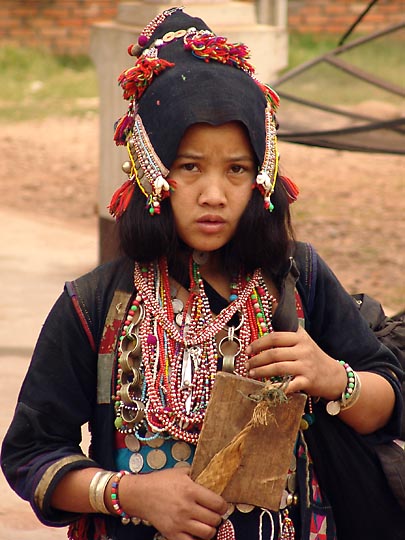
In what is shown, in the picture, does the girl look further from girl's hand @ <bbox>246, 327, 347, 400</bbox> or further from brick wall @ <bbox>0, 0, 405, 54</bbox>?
brick wall @ <bbox>0, 0, 405, 54</bbox>

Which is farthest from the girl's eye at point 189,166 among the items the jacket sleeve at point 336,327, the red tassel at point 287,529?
the red tassel at point 287,529

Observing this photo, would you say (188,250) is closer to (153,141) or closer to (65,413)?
(153,141)

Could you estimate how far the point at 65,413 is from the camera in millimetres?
2129

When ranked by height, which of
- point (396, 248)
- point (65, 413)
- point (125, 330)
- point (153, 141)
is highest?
point (153, 141)

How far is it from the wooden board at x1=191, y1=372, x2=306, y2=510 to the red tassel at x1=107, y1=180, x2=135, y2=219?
1.24ft

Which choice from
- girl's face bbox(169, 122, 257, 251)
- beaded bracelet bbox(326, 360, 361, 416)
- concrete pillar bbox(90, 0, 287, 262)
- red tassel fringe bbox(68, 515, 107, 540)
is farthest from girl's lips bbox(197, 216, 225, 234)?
concrete pillar bbox(90, 0, 287, 262)

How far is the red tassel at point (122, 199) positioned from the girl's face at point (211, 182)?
0.10 metres

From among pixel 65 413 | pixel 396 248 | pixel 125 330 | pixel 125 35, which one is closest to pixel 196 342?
pixel 125 330

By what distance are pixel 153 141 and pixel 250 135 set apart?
18 cm

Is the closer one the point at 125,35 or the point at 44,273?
the point at 125,35

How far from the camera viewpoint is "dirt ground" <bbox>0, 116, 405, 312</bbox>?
7.11 metres

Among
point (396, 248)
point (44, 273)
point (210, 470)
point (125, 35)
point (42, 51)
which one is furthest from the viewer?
point (42, 51)

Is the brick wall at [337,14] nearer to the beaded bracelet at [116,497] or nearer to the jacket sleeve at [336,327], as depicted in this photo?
the jacket sleeve at [336,327]

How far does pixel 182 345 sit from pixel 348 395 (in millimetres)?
322
